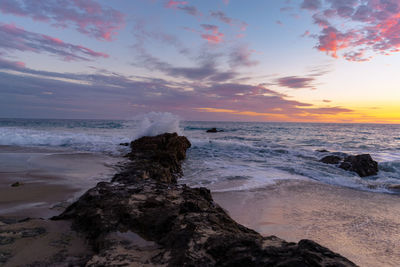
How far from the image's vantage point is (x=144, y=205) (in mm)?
2842

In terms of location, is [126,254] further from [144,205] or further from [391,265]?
[391,265]

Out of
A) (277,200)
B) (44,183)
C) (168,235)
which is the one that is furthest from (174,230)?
(44,183)

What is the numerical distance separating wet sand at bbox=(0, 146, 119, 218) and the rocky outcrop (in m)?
1.12

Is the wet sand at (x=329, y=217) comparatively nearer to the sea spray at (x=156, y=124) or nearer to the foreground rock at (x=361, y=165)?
the foreground rock at (x=361, y=165)

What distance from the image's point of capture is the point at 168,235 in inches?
84.2

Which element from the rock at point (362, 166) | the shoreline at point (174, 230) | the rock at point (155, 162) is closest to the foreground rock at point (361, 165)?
the rock at point (362, 166)

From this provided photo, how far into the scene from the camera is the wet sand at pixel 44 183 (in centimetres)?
367

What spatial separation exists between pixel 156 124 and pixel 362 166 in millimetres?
10765

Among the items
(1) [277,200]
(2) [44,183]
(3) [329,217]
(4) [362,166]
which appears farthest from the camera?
(4) [362,166]

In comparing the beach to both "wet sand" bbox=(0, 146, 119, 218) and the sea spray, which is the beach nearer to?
"wet sand" bbox=(0, 146, 119, 218)

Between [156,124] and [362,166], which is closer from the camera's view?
[362,166]

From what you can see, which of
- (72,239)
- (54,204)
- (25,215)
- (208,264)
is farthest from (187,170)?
(208,264)

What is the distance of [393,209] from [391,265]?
109 inches

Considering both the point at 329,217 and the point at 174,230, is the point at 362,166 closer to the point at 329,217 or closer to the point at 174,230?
the point at 329,217
